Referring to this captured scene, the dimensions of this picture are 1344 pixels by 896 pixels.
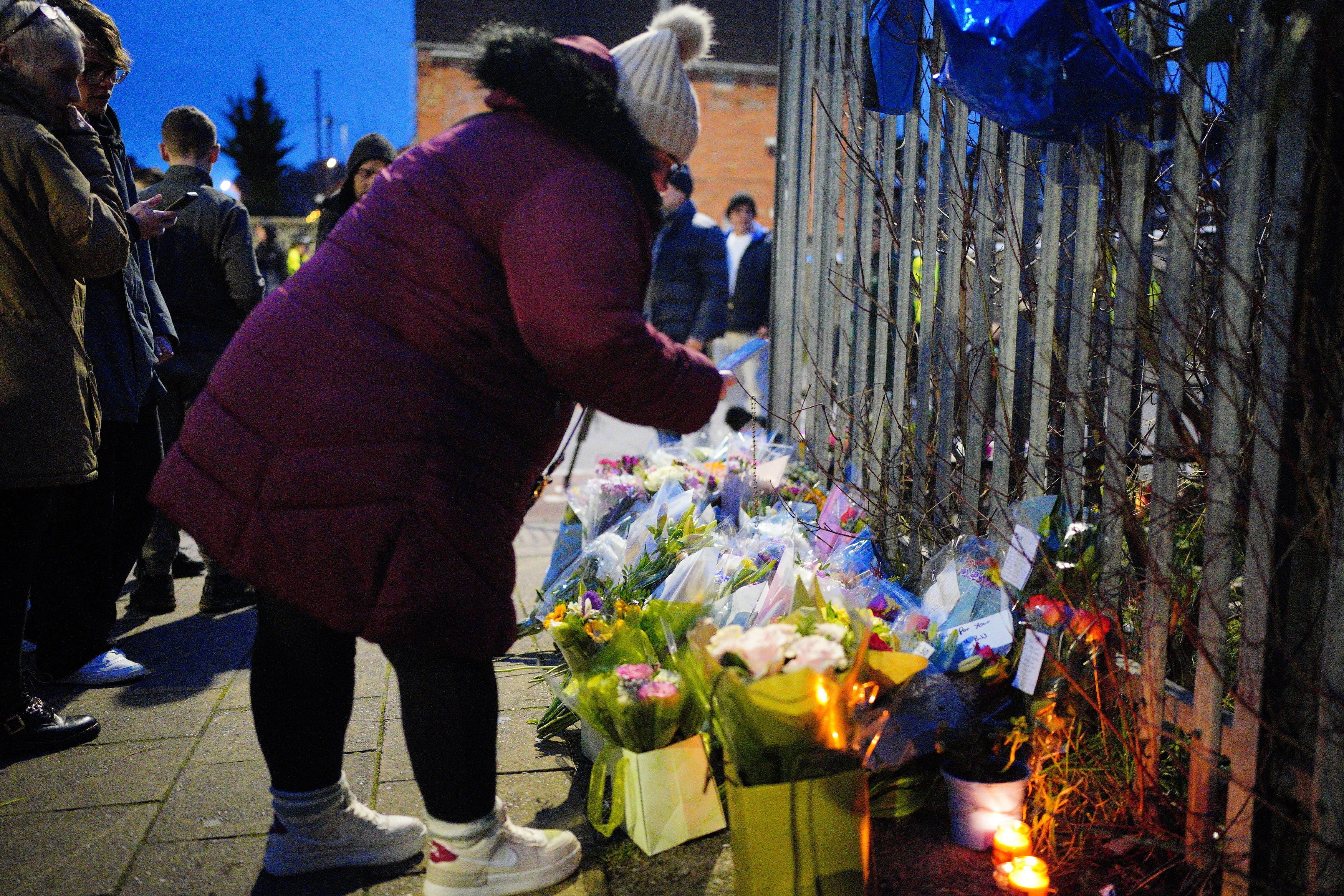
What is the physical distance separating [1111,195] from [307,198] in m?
31.9

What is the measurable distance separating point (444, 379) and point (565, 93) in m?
0.51

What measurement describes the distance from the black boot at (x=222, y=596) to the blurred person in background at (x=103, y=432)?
63 centimetres

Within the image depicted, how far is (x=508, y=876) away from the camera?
184 cm

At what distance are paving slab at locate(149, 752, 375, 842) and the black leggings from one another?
37 centimetres

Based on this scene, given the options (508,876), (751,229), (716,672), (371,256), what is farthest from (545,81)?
(751,229)

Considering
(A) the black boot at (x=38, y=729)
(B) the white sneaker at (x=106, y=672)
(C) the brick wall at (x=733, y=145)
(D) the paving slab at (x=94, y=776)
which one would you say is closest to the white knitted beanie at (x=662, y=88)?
(D) the paving slab at (x=94, y=776)

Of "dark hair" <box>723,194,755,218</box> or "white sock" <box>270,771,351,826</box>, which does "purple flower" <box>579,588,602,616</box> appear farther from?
"dark hair" <box>723,194,755,218</box>

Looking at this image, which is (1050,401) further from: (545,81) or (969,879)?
(545,81)

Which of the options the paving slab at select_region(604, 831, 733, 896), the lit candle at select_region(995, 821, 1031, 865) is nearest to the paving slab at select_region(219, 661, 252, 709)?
the paving slab at select_region(604, 831, 733, 896)

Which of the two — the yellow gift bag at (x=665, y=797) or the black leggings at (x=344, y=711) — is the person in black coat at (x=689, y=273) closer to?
the yellow gift bag at (x=665, y=797)

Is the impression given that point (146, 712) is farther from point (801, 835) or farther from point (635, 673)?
point (801, 835)

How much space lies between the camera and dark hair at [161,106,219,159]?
373 centimetres

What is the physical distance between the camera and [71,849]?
6.81 feet

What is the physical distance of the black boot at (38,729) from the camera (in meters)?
2.50
